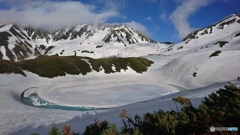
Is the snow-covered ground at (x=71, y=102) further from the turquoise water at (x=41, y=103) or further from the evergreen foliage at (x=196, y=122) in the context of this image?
the evergreen foliage at (x=196, y=122)

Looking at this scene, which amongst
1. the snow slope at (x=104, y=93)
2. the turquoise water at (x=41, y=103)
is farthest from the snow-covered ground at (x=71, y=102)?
the turquoise water at (x=41, y=103)

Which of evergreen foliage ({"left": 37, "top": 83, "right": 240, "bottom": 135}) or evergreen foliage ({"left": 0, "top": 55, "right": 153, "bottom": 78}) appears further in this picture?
evergreen foliage ({"left": 0, "top": 55, "right": 153, "bottom": 78})

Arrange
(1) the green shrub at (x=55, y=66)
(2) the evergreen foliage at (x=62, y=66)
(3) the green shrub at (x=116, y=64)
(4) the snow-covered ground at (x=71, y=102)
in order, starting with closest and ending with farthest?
(4) the snow-covered ground at (x=71, y=102) → (2) the evergreen foliage at (x=62, y=66) → (1) the green shrub at (x=55, y=66) → (3) the green shrub at (x=116, y=64)

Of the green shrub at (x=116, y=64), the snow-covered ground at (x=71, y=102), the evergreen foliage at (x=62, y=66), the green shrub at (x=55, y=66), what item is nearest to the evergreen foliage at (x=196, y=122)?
the snow-covered ground at (x=71, y=102)

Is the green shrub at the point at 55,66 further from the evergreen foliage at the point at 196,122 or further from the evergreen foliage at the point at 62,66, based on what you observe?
Answer: the evergreen foliage at the point at 196,122

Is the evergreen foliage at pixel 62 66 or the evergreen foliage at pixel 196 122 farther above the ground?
the evergreen foliage at pixel 62 66

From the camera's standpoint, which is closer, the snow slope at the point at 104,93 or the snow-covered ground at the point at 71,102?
the snow-covered ground at the point at 71,102

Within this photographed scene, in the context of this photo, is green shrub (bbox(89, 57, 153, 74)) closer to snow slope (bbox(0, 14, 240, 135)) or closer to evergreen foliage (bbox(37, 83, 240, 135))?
snow slope (bbox(0, 14, 240, 135))

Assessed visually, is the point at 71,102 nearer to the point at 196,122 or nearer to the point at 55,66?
the point at 196,122

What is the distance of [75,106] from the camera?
32.0 metres

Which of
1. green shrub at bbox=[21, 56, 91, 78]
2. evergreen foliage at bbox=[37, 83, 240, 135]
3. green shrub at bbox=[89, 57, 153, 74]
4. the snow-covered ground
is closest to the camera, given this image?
evergreen foliage at bbox=[37, 83, 240, 135]

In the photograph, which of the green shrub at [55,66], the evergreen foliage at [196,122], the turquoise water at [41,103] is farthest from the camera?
the green shrub at [55,66]

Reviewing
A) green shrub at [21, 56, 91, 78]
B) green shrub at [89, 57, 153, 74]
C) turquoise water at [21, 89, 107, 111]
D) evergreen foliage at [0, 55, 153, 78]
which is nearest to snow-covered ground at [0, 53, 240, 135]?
turquoise water at [21, 89, 107, 111]

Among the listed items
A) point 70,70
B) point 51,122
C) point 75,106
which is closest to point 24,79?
point 70,70
